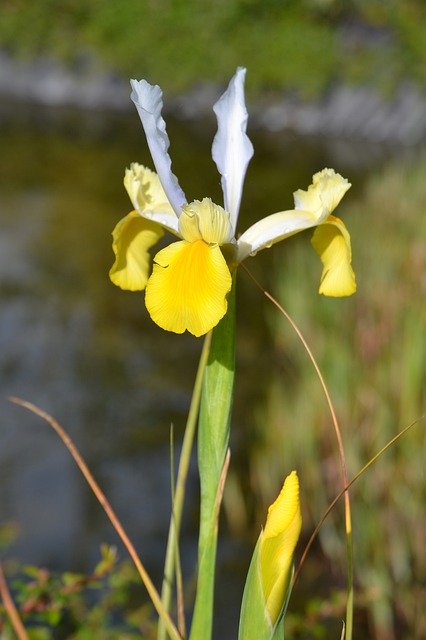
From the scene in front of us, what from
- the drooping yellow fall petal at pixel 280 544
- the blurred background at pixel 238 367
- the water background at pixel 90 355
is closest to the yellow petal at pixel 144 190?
the drooping yellow fall petal at pixel 280 544

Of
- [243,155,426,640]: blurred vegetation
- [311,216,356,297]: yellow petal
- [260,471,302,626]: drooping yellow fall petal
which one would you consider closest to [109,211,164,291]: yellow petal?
[311,216,356,297]: yellow petal

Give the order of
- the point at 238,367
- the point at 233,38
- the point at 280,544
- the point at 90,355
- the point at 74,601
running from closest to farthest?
the point at 280,544
the point at 74,601
the point at 238,367
the point at 90,355
the point at 233,38

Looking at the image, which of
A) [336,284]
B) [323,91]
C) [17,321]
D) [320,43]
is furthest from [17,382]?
[320,43]

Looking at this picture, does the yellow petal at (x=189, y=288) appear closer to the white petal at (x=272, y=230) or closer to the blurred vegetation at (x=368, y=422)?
the white petal at (x=272, y=230)

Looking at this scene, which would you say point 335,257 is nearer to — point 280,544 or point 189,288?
point 189,288

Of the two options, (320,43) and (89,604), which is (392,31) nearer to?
(320,43)

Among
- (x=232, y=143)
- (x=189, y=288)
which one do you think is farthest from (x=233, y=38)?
(x=189, y=288)

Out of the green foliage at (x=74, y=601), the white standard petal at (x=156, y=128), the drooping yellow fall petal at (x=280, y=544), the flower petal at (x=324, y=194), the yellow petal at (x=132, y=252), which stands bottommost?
the green foliage at (x=74, y=601)
